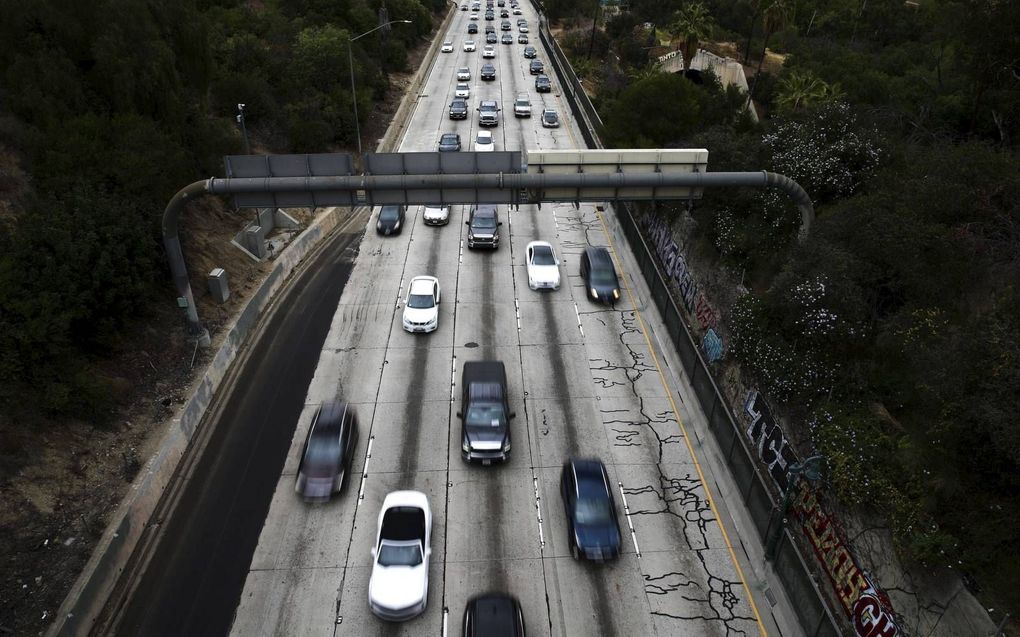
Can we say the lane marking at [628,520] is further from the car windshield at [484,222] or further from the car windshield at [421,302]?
the car windshield at [484,222]

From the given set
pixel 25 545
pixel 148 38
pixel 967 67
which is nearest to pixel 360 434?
pixel 25 545

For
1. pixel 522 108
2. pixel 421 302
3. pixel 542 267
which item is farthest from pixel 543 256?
pixel 522 108

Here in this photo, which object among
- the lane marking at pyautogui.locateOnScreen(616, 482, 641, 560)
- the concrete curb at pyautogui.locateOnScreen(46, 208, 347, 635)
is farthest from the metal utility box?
the lane marking at pyautogui.locateOnScreen(616, 482, 641, 560)

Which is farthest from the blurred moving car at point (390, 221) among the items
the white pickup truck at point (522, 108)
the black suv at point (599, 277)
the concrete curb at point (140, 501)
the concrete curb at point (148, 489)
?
the white pickup truck at point (522, 108)

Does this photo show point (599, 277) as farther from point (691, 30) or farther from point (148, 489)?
point (691, 30)

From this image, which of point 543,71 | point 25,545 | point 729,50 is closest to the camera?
point 25,545

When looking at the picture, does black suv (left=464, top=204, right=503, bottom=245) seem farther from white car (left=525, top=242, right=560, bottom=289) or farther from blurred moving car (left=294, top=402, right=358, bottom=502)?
blurred moving car (left=294, top=402, right=358, bottom=502)

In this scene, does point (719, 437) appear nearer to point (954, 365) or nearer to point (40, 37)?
point (954, 365)
